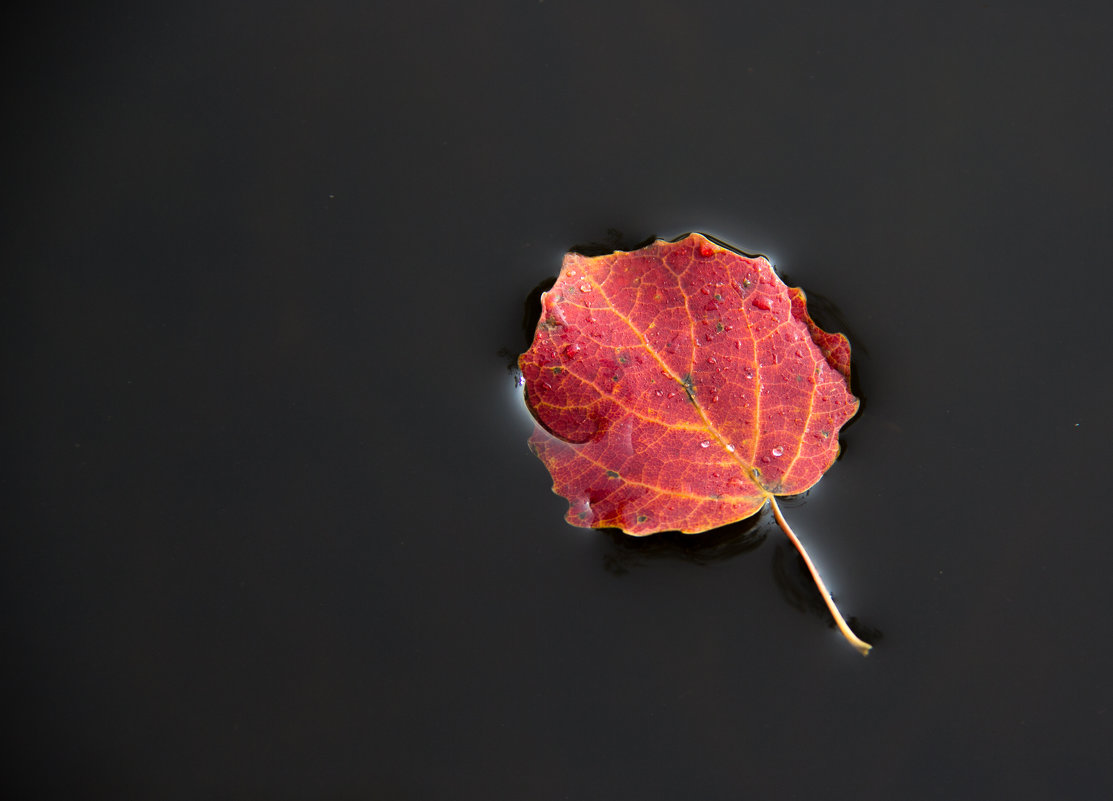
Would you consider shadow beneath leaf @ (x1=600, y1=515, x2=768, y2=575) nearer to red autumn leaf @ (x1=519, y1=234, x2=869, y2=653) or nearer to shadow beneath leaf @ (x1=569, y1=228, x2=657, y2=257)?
red autumn leaf @ (x1=519, y1=234, x2=869, y2=653)

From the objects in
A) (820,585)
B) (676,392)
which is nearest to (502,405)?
(676,392)

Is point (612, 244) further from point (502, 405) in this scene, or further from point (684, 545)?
point (684, 545)

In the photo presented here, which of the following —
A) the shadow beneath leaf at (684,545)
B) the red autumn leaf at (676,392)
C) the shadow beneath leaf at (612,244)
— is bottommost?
the shadow beneath leaf at (684,545)

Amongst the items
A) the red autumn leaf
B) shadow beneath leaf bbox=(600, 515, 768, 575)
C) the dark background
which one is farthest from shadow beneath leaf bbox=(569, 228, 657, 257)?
shadow beneath leaf bbox=(600, 515, 768, 575)

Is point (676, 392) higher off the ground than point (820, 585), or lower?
higher

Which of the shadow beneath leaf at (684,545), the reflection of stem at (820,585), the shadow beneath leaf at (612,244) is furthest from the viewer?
the shadow beneath leaf at (612,244)

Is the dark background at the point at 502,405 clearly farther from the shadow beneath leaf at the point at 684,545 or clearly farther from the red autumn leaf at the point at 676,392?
the red autumn leaf at the point at 676,392

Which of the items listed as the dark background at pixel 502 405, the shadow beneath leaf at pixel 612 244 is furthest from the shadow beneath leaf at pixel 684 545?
the shadow beneath leaf at pixel 612 244
